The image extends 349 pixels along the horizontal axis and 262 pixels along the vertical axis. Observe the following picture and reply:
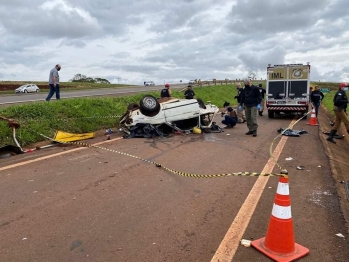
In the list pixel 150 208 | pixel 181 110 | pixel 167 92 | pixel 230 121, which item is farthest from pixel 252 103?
pixel 150 208

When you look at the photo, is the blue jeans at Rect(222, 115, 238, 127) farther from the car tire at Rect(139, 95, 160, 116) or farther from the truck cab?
the truck cab

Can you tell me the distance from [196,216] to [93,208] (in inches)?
53.6

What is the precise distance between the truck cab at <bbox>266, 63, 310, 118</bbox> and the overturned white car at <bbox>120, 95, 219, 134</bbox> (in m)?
7.29

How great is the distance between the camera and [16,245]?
11.1 ft

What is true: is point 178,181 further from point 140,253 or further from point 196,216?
point 140,253

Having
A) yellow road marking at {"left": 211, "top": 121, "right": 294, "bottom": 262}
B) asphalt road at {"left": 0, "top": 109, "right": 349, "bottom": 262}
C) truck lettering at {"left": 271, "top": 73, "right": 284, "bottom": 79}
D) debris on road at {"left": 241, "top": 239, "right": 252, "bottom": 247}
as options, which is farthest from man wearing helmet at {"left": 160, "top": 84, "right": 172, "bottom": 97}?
debris on road at {"left": 241, "top": 239, "right": 252, "bottom": 247}

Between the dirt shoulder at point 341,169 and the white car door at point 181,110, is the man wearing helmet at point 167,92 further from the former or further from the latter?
the dirt shoulder at point 341,169

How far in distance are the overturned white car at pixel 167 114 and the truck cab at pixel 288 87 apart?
23.9 feet

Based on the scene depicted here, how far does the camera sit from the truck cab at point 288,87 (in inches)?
664

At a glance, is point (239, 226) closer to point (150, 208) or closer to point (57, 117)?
point (150, 208)

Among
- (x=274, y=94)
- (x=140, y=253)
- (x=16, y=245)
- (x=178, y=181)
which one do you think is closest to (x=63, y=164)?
(x=178, y=181)

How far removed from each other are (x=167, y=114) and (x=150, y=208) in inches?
247

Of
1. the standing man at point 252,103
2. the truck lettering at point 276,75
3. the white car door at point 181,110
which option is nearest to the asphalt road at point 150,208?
the white car door at point 181,110

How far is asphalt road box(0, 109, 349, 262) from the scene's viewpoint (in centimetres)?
336
